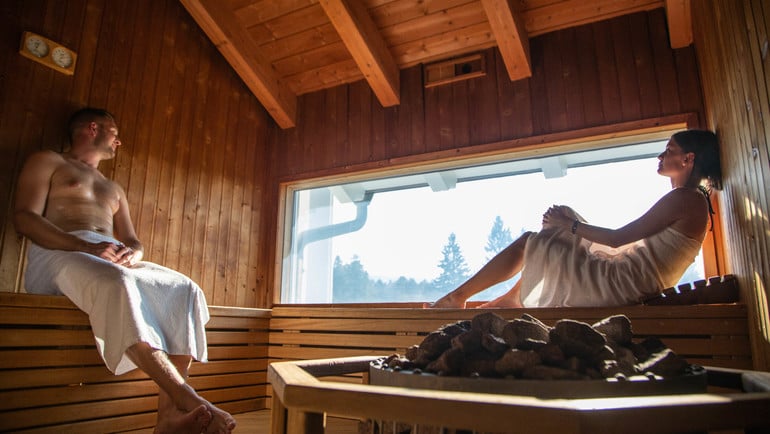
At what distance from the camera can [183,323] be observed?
2061 mm

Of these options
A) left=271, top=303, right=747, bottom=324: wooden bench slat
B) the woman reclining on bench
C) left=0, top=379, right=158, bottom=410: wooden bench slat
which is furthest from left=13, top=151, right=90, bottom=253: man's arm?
the woman reclining on bench

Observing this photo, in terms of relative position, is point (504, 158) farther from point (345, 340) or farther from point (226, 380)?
point (226, 380)

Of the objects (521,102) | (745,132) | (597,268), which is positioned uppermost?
(521,102)

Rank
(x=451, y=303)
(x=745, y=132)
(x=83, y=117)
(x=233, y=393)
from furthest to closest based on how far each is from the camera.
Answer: (x=233, y=393)
(x=83, y=117)
(x=451, y=303)
(x=745, y=132)

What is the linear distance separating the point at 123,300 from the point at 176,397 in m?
0.41

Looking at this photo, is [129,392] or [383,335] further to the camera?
[383,335]

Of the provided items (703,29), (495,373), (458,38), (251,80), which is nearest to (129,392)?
(495,373)

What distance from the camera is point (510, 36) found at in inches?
116

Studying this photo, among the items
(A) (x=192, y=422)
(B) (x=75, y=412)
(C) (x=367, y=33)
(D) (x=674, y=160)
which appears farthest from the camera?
(C) (x=367, y=33)

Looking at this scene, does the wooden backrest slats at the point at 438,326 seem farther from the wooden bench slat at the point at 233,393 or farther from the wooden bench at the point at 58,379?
the wooden bench at the point at 58,379

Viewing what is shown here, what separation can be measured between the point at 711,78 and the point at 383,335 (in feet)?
6.05

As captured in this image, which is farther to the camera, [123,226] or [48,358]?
[123,226]

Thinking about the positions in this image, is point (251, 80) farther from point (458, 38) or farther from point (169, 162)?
point (458, 38)

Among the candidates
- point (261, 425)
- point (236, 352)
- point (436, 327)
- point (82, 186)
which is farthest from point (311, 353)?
point (82, 186)
